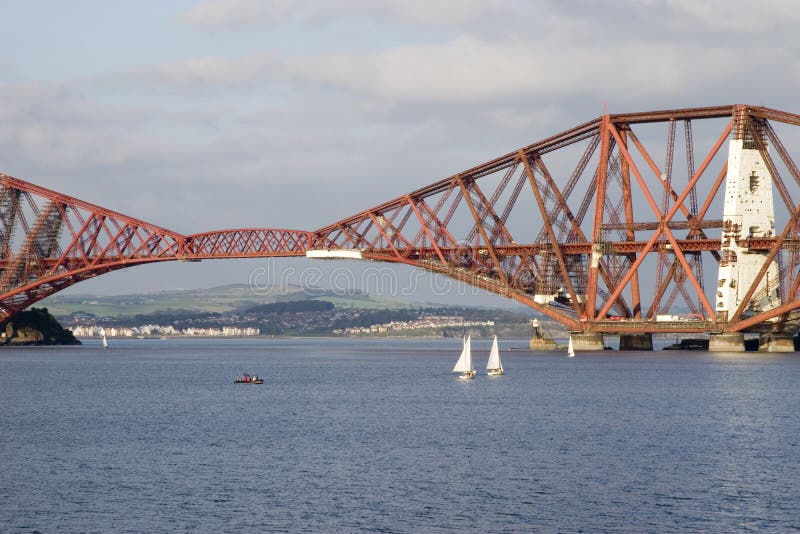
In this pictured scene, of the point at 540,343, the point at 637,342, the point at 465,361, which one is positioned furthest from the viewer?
the point at 540,343

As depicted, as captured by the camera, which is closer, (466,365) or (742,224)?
(466,365)

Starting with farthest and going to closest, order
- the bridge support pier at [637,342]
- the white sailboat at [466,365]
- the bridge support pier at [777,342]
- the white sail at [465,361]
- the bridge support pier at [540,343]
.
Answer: the bridge support pier at [540,343] < the bridge support pier at [637,342] < the bridge support pier at [777,342] < the white sail at [465,361] < the white sailboat at [466,365]

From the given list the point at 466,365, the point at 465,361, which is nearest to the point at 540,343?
the point at 465,361

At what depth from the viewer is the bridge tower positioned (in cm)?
13050

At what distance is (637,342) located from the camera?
158m

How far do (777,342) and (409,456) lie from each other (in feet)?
294

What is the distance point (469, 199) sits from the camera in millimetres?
153500

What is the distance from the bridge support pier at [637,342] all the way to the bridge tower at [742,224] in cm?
2263

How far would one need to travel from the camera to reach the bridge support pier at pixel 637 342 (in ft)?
514

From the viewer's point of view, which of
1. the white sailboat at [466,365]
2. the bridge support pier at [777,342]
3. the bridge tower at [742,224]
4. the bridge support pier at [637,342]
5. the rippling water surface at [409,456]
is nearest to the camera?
the rippling water surface at [409,456]

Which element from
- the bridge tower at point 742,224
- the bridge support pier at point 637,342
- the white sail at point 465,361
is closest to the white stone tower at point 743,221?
the bridge tower at point 742,224

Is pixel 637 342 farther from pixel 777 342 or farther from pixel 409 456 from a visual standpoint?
pixel 409 456

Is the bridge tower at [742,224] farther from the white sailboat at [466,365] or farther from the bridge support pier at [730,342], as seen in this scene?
the white sailboat at [466,365]

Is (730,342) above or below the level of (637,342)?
above
